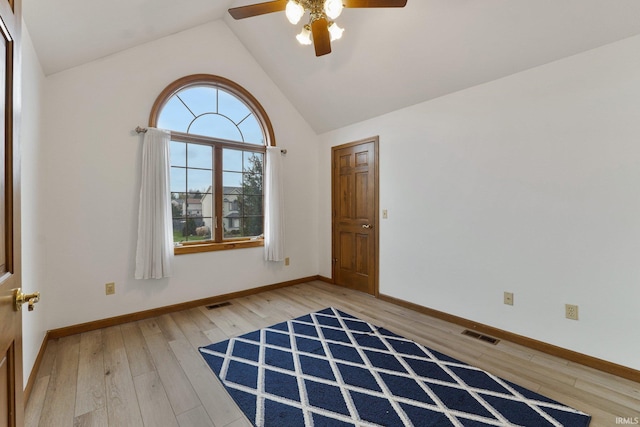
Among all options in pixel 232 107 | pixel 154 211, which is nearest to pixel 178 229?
pixel 154 211

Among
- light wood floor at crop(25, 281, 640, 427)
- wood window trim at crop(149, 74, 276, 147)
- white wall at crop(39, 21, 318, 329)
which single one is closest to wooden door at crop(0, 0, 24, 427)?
light wood floor at crop(25, 281, 640, 427)

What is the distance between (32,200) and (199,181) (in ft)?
5.03

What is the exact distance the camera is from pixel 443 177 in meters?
2.95

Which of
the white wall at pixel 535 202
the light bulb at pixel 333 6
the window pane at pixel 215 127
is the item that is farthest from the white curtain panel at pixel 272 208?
the light bulb at pixel 333 6

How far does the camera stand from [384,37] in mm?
2697

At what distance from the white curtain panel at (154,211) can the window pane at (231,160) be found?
72cm

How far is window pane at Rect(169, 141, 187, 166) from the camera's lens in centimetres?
323

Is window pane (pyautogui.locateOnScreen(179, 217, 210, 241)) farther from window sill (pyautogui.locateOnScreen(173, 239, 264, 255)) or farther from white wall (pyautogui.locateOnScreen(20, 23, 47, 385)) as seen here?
white wall (pyautogui.locateOnScreen(20, 23, 47, 385))

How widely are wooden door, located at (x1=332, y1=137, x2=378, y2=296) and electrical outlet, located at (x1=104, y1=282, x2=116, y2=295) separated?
106 inches

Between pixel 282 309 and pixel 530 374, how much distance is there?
2.29m

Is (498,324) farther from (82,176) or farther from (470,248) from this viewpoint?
(82,176)

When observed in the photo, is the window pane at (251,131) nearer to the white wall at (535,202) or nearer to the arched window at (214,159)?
the arched window at (214,159)

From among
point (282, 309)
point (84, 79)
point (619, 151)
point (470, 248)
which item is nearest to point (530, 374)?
point (470, 248)

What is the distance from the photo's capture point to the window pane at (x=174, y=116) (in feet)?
10.4
